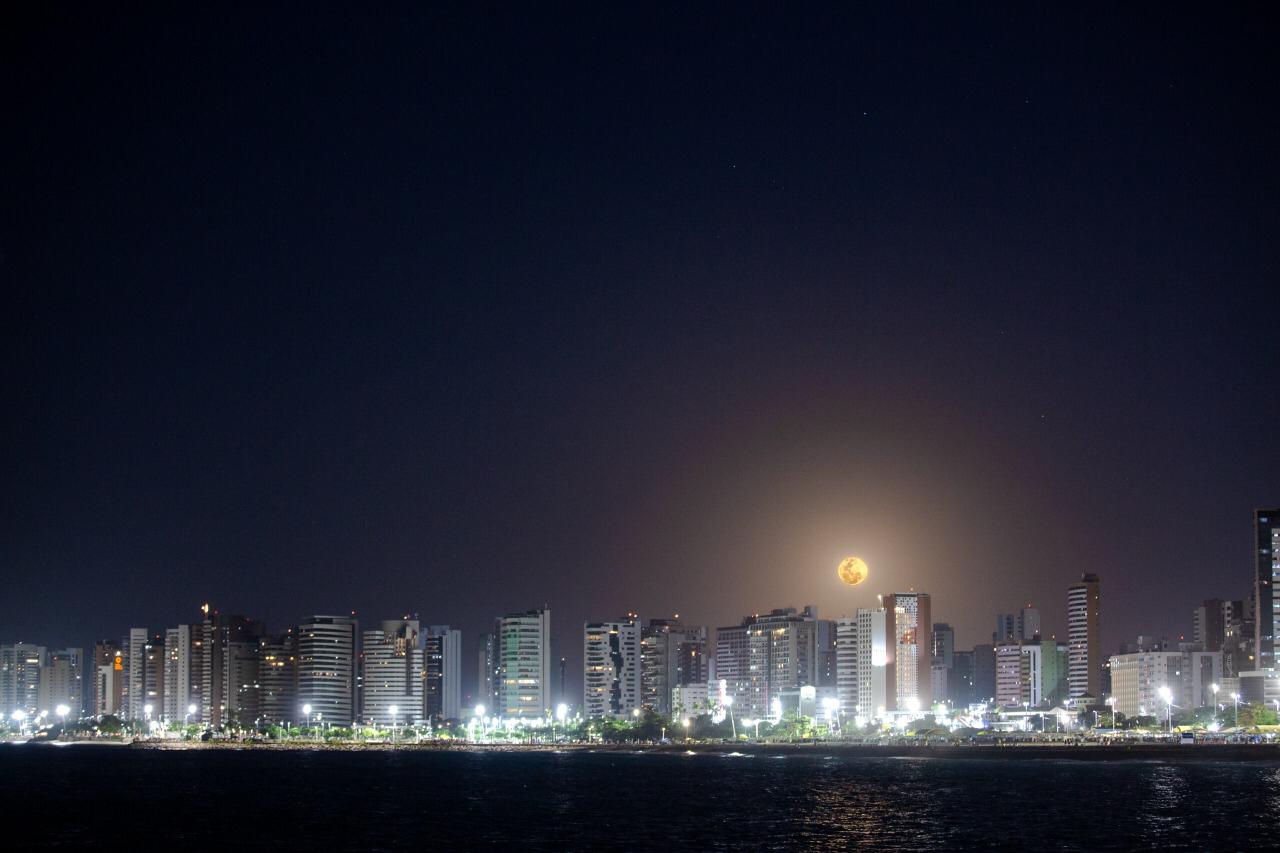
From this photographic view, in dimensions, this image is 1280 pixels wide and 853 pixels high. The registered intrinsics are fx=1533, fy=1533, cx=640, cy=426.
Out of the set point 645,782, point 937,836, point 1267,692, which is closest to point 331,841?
point 937,836

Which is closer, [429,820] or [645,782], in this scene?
[429,820]

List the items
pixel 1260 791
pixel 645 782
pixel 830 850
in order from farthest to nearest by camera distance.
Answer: pixel 645 782 < pixel 1260 791 < pixel 830 850

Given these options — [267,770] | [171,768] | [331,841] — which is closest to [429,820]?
[331,841]

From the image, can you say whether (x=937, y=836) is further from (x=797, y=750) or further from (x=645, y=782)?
(x=797, y=750)

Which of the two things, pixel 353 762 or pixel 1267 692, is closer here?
pixel 353 762

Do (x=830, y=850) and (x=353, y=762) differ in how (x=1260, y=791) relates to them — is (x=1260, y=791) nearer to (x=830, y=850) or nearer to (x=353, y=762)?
(x=830, y=850)

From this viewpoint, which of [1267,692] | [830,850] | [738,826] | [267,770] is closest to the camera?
[830,850]
